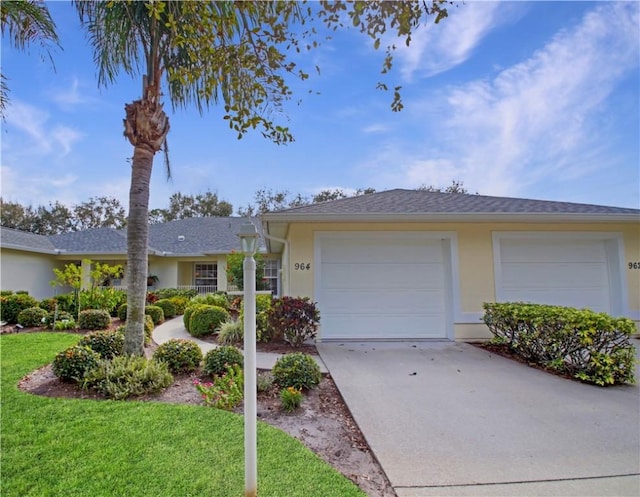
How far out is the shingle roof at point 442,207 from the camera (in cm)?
773

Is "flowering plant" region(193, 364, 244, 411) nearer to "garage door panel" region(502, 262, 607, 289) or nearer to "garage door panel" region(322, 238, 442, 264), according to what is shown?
"garage door panel" region(322, 238, 442, 264)

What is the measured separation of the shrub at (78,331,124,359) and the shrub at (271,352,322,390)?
2765mm

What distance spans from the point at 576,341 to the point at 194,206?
3500 centimetres

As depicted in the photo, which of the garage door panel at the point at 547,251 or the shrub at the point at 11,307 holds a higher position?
the garage door panel at the point at 547,251

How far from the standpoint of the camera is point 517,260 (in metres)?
8.23

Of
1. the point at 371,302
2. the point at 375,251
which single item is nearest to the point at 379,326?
the point at 371,302

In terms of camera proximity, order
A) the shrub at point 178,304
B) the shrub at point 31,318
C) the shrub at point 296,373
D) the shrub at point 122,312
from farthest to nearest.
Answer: the shrub at point 178,304 < the shrub at point 122,312 < the shrub at point 31,318 < the shrub at point 296,373

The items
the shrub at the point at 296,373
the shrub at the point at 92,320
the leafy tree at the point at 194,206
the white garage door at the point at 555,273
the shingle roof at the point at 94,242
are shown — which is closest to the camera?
the shrub at the point at 296,373

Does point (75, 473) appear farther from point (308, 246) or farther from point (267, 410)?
point (308, 246)

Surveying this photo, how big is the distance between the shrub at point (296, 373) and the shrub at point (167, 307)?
31.2 ft

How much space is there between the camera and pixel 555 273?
822cm

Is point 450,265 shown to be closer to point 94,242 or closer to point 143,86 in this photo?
point 143,86

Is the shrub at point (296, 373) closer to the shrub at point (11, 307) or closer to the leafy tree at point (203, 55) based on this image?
the leafy tree at point (203, 55)

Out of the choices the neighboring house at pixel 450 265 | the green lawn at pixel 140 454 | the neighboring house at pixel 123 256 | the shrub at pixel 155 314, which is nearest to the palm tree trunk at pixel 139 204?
the green lawn at pixel 140 454
